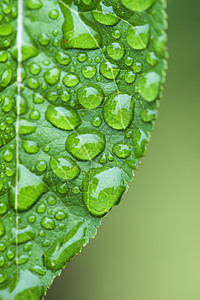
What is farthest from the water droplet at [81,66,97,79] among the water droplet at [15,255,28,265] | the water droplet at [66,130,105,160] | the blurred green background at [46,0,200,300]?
the blurred green background at [46,0,200,300]

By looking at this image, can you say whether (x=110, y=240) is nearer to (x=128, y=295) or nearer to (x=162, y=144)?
(x=128, y=295)

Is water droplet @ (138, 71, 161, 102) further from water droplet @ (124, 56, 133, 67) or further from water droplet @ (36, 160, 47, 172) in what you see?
water droplet @ (36, 160, 47, 172)

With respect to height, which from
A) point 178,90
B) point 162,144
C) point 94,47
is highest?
point 94,47

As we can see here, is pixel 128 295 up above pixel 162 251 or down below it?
below

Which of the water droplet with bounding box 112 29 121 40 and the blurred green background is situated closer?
the water droplet with bounding box 112 29 121 40

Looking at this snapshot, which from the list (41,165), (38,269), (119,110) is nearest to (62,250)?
(38,269)

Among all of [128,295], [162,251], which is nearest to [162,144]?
[162,251]
